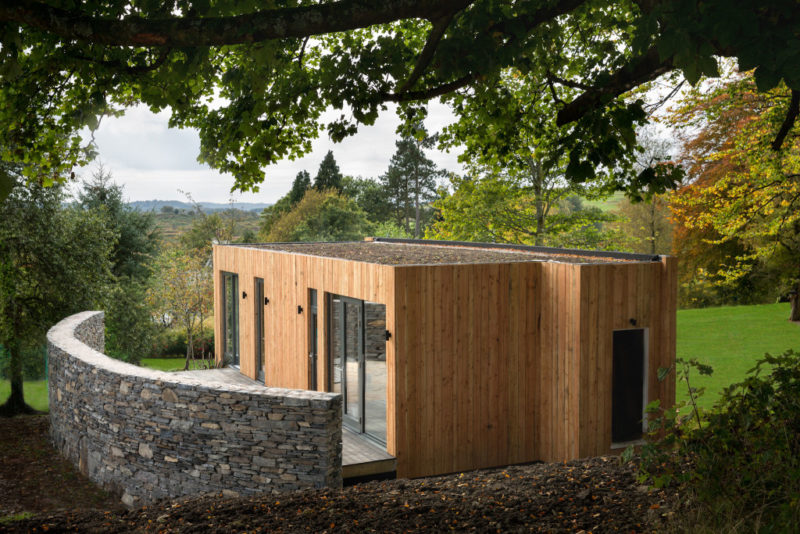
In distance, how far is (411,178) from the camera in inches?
1790

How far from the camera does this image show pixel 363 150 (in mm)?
48750

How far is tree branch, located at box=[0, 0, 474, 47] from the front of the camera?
3.76 m

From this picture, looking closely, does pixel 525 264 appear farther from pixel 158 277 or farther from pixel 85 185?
pixel 85 185

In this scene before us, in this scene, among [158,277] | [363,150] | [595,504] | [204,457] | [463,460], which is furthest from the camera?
[363,150]

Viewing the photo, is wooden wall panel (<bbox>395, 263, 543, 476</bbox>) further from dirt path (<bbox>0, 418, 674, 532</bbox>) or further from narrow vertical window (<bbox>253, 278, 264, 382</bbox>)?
narrow vertical window (<bbox>253, 278, 264, 382</bbox>)

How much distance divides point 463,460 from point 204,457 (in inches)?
127

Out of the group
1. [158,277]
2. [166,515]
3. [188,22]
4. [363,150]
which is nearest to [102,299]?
[158,277]

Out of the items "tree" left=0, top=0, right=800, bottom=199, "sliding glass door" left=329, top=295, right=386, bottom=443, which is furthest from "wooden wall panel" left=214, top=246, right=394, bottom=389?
"tree" left=0, top=0, right=800, bottom=199

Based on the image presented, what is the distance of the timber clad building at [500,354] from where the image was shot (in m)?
8.66

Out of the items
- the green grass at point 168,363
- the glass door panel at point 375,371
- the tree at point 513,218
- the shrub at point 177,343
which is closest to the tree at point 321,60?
the glass door panel at point 375,371

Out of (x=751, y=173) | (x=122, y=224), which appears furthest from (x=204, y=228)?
(x=751, y=173)

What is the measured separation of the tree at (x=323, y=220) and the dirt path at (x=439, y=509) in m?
30.4

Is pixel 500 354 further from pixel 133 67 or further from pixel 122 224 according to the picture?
pixel 122 224

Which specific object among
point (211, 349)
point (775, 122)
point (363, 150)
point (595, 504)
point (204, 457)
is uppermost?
point (363, 150)
